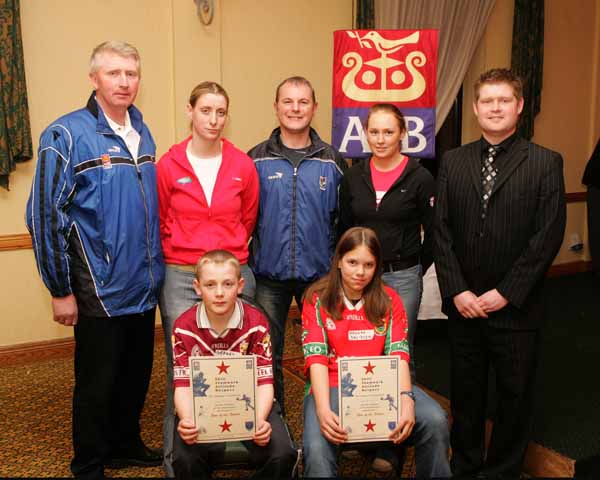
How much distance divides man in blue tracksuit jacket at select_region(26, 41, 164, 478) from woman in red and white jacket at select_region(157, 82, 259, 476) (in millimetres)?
72

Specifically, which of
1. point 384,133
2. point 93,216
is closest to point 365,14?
point 384,133

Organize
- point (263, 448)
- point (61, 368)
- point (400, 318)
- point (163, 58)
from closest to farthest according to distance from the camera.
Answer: point (263, 448) → point (400, 318) → point (61, 368) → point (163, 58)

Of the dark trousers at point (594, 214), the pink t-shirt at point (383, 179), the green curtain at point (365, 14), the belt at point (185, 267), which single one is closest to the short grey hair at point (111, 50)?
the belt at point (185, 267)

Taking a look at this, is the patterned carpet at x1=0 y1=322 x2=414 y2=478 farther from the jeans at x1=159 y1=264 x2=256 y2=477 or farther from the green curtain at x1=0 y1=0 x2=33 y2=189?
the green curtain at x1=0 y1=0 x2=33 y2=189

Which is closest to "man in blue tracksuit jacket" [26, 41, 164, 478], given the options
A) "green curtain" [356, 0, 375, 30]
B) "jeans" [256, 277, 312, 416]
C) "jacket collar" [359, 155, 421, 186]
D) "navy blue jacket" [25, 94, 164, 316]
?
"navy blue jacket" [25, 94, 164, 316]

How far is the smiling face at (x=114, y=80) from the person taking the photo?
246 centimetres

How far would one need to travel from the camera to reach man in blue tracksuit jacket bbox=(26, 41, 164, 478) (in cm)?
240

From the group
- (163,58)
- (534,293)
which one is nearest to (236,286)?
(534,293)

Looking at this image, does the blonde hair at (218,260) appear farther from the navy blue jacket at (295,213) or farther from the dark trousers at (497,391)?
the dark trousers at (497,391)

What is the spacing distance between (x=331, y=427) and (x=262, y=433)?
0.74 feet

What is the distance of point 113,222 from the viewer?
8.09ft

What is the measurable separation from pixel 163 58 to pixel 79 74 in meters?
0.57

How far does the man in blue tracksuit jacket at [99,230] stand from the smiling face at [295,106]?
0.57 m

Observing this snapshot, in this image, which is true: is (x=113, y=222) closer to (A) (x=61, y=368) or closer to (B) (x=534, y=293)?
(B) (x=534, y=293)
